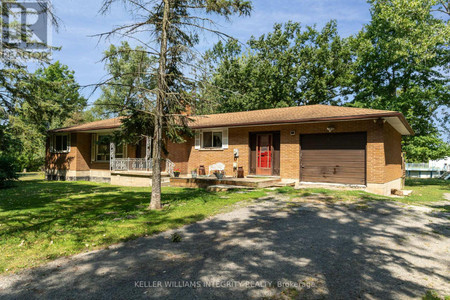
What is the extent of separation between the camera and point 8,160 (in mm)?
15438

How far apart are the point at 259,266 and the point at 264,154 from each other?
37.4ft

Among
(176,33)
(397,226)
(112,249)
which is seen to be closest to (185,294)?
(112,249)

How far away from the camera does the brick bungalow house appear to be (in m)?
12.0

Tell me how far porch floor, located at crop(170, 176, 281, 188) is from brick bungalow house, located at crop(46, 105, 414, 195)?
1.14 metres

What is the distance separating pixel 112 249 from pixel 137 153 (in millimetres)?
14983

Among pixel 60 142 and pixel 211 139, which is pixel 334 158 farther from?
pixel 60 142

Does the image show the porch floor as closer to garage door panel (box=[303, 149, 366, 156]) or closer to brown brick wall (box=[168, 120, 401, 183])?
brown brick wall (box=[168, 120, 401, 183])

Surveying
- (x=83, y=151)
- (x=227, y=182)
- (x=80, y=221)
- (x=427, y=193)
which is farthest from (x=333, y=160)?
(x=83, y=151)

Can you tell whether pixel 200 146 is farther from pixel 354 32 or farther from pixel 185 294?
pixel 354 32

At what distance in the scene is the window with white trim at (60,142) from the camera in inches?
779

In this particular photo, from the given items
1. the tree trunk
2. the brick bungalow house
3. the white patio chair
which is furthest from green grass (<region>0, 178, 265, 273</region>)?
the white patio chair

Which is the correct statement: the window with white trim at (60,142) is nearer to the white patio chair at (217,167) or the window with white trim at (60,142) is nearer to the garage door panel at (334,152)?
the white patio chair at (217,167)

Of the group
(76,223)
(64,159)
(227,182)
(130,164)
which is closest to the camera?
(76,223)

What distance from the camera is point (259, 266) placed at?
3.74 meters
